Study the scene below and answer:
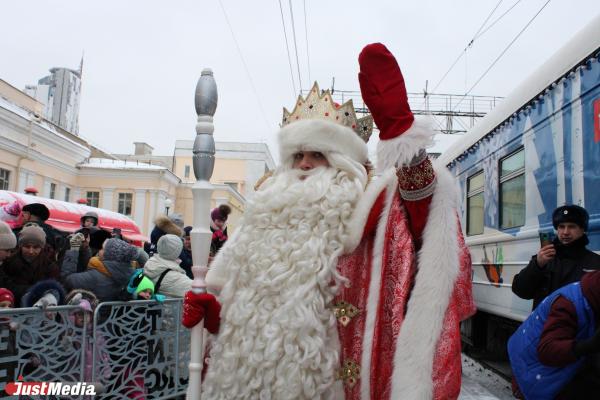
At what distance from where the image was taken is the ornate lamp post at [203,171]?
7.36 ft

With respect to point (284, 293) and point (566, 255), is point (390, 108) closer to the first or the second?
point (284, 293)

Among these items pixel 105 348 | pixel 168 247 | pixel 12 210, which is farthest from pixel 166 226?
pixel 12 210

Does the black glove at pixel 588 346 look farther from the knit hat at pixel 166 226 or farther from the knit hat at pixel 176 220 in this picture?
the knit hat at pixel 176 220

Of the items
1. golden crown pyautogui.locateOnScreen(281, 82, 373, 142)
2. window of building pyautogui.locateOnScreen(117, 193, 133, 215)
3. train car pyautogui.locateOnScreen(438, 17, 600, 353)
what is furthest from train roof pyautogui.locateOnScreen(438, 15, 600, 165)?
window of building pyautogui.locateOnScreen(117, 193, 133, 215)

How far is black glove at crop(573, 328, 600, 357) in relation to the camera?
221 cm

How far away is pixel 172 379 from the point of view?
4473 mm

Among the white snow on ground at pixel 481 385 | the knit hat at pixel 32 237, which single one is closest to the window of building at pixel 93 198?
the white snow on ground at pixel 481 385

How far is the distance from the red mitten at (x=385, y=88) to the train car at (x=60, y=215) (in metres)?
5.50

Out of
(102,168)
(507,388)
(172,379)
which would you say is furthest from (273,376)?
(102,168)

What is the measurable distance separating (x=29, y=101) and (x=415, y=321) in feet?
82.0

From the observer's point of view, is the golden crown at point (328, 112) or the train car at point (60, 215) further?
the train car at point (60, 215)

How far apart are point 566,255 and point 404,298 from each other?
2026mm

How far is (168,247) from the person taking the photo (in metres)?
4.42

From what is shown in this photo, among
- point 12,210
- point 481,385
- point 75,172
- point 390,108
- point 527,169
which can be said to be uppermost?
point 75,172
